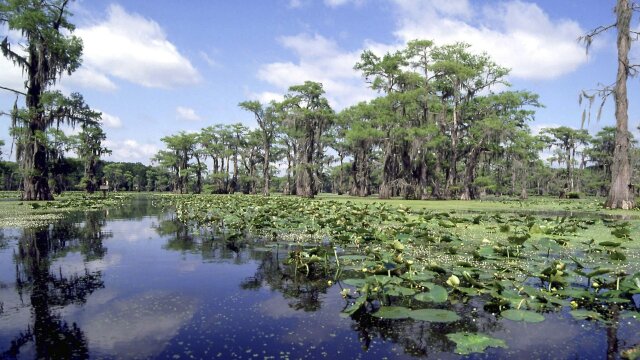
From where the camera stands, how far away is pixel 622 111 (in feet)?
82.8

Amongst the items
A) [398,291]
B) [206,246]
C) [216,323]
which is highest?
[398,291]

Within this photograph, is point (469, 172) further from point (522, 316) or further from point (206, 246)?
point (522, 316)

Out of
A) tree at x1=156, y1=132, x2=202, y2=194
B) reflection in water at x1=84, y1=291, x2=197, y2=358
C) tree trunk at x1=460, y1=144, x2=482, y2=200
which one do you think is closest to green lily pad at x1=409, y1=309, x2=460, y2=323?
reflection in water at x1=84, y1=291, x2=197, y2=358

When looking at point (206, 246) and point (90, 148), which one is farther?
point (90, 148)

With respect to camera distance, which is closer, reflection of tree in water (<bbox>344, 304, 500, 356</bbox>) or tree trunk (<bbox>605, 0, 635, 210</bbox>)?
reflection of tree in water (<bbox>344, 304, 500, 356</bbox>)

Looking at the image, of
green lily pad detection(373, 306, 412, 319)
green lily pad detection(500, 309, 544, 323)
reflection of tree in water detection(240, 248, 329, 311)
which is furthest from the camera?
reflection of tree in water detection(240, 248, 329, 311)

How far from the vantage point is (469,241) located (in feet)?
37.2

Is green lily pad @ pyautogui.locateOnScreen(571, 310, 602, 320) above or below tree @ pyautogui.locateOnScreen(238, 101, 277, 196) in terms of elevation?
below

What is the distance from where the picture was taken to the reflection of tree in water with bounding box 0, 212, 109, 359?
4270 mm

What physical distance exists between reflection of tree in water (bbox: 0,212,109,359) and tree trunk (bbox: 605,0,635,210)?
2906 centimetres

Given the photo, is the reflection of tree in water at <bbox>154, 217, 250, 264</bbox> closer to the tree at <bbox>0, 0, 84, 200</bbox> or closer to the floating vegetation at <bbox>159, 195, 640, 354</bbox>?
the floating vegetation at <bbox>159, 195, 640, 354</bbox>

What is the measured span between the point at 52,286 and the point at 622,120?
30940mm

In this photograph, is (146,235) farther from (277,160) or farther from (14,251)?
(277,160)

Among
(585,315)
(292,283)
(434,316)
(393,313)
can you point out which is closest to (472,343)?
(434,316)
